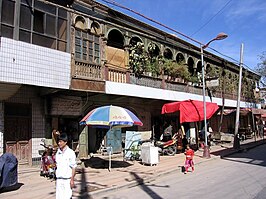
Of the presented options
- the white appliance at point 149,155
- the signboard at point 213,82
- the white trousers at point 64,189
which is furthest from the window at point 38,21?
the signboard at point 213,82

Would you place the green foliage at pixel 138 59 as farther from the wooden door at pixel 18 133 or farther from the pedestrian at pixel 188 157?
the pedestrian at pixel 188 157

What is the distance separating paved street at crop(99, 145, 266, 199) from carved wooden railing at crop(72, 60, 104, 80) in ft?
19.3

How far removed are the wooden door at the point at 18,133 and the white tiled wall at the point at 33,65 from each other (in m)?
2.20

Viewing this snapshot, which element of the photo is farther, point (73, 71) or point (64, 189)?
point (73, 71)

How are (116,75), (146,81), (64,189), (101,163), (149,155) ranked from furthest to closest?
1. (146,81)
2. (116,75)
3. (101,163)
4. (149,155)
5. (64,189)

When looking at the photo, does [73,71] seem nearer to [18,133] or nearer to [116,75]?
[116,75]

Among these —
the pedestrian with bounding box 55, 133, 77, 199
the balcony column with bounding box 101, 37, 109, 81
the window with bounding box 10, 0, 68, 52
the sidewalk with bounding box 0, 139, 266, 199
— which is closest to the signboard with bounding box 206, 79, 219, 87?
the sidewalk with bounding box 0, 139, 266, 199

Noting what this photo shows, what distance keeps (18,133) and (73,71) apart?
3620 millimetres

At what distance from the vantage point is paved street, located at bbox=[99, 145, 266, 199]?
7879 mm

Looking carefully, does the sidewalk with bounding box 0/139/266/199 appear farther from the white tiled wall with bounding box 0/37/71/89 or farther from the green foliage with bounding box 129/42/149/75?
the green foliage with bounding box 129/42/149/75

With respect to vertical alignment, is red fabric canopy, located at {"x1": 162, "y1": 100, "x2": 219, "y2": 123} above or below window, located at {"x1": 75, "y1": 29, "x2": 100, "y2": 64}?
below

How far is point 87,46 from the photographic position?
587 inches

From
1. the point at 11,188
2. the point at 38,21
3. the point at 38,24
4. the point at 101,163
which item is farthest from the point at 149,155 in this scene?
the point at 38,21

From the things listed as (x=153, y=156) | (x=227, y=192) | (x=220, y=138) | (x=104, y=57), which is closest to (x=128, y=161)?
(x=153, y=156)
